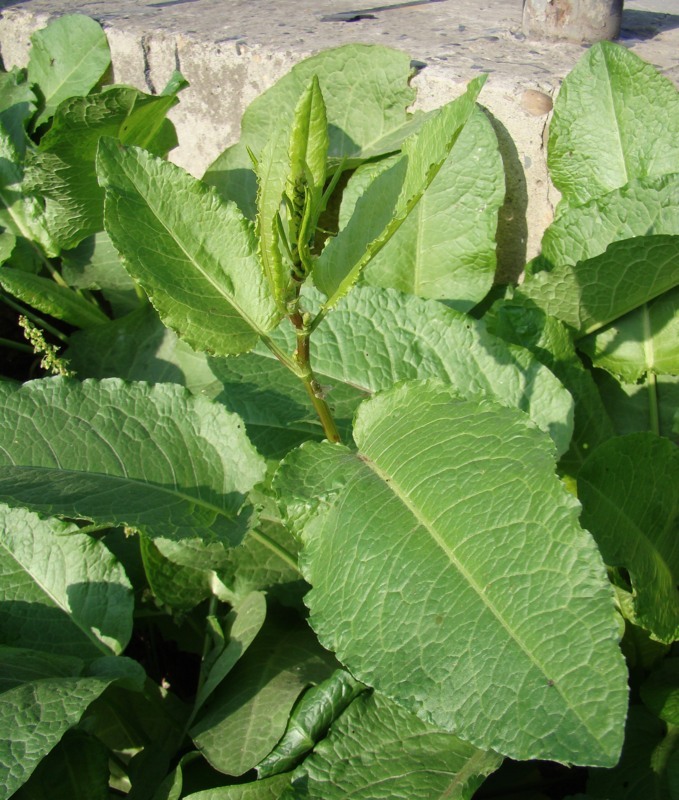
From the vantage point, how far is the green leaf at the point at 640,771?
1.09 meters

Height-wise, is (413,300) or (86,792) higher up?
(413,300)

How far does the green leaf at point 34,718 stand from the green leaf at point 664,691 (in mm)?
714

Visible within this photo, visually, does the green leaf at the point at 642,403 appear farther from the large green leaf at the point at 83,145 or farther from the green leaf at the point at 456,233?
the large green leaf at the point at 83,145

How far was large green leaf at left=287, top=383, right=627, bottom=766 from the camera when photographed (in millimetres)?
738

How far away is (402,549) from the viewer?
0.87 meters

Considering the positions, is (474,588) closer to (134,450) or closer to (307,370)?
(307,370)

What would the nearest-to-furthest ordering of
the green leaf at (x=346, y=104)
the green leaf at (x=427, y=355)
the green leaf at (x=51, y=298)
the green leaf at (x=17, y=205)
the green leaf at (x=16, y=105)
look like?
the green leaf at (x=427, y=355) → the green leaf at (x=346, y=104) → the green leaf at (x=51, y=298) → the green leaf at (x=17, y=205) → the green leaf at (x=16, y=105)

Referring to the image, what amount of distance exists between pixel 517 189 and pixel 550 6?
385 millimetres

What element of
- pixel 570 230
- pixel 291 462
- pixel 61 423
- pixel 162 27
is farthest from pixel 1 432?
pixel 162 27

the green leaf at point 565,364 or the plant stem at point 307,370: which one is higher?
the plant stem at point 307,370

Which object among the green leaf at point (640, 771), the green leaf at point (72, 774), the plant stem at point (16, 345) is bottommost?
the green leaf at point (640, 771)

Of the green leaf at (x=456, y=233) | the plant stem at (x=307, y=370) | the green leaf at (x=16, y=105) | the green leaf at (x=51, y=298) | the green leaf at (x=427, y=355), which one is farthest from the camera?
the green leaf at (x=16, y=105)

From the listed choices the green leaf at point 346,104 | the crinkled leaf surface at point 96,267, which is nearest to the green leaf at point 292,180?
the green leaf at point 346,104

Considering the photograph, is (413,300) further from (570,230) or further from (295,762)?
(295,762)
